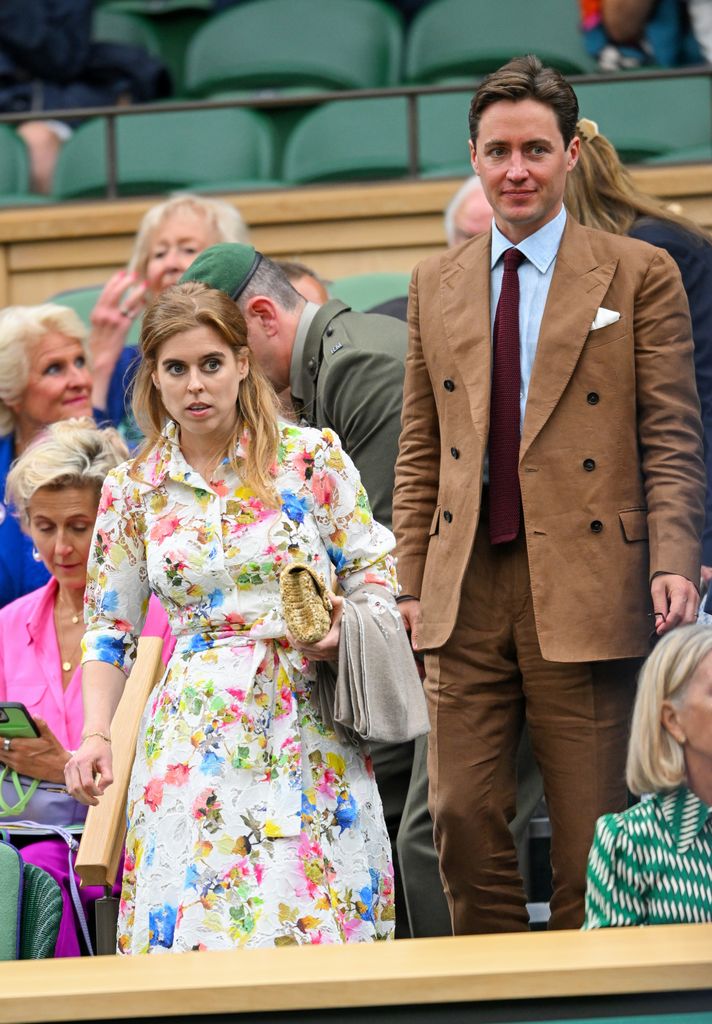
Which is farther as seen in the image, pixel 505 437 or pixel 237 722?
pixel 505 437

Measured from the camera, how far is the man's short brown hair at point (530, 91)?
3326 mm

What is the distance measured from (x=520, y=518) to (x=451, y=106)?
12.4 feet

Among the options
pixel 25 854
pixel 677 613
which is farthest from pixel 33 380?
pixel 677 613

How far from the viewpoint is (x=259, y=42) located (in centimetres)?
770

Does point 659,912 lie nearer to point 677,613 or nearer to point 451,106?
point 677,613

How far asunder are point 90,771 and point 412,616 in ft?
2.28

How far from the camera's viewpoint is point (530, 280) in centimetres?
338

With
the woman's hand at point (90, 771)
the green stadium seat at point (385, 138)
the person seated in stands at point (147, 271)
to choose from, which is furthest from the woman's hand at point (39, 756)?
the green stadium seat at point (385, 138)

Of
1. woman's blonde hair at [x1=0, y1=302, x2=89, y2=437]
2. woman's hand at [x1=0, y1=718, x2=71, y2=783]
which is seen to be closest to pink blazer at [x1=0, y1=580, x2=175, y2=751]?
woman's hand at [x1=0, y1=718, x2=71, y2=783]

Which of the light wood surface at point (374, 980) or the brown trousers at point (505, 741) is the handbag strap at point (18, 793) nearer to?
the brown trousers at point (505, 741)

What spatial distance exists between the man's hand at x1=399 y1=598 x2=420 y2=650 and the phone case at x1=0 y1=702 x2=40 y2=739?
29.1 inches

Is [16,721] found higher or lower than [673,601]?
lower

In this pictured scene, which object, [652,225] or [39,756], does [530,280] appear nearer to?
[652,225]

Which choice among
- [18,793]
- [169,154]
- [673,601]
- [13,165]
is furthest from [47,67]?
[673,601]
